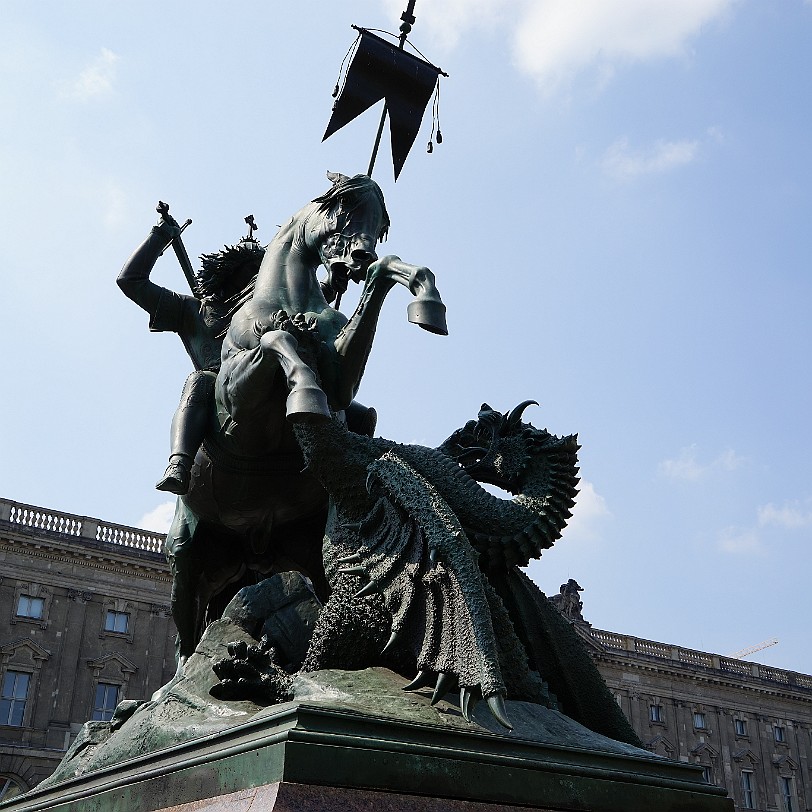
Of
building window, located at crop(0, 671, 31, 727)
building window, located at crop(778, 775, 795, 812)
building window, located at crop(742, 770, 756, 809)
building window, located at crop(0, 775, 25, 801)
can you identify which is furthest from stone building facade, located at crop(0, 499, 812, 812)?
building window, located at crop(0, 775, 25, 801)

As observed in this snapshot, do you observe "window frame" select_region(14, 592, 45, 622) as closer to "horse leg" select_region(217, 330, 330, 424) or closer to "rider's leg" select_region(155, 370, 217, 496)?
"rider's leg" select_region(155, 370, 217, 496)

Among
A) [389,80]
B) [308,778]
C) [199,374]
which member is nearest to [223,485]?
[199,374]

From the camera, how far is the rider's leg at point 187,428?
16.4 feet

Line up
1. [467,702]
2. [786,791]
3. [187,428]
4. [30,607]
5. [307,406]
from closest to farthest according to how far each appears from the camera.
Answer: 1. [467,702]
2. [307,406]
3. [187,428]
4. [30,607]
5. [786,791]

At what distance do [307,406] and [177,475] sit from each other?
0.96 meters

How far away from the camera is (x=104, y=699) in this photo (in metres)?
35.7

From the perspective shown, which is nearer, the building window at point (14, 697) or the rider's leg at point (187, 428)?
the rider's leg at point (187, 428)

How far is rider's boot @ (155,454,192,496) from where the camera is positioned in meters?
4.97

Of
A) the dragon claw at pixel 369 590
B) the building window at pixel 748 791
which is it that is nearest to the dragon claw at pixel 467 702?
the dragon claw at pixel 369 590

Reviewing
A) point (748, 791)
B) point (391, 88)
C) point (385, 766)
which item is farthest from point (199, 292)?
point (748, 791)

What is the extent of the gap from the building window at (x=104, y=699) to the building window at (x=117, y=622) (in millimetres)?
1999

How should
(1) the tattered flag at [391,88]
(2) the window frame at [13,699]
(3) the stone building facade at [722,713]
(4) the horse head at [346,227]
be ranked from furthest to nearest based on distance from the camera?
(3) the stone building facade at [722,713]
(2) the window frame at [13,699]
(1) the tattered flag at [391,88]
(4) the horse head at [346,227]

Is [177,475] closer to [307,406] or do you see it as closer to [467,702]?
[307,406]

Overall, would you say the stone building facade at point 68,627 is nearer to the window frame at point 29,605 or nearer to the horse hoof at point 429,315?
the window frame at point 29,605
